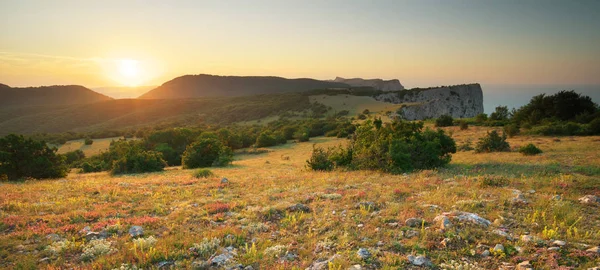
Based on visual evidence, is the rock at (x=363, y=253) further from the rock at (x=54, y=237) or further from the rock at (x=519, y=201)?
the rock at (x=54, y=237)

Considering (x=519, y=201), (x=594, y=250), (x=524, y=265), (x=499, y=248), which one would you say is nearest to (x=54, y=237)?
(x=499, y=248)

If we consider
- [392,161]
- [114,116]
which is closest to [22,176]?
[392,161]

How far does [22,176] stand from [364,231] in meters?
24.9

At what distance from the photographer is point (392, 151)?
16.5 m

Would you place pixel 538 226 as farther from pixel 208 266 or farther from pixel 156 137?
pixel 156 137

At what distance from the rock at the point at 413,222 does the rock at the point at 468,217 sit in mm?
746

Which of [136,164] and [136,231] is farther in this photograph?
[136,164]

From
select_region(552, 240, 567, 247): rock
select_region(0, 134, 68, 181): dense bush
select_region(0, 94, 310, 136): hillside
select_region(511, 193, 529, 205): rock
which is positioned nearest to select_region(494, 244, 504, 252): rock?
select_region(552, 240, 567, 247): rock

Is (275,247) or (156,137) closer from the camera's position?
(275,247)

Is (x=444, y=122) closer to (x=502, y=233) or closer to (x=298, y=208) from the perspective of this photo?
(x=298, y=208)

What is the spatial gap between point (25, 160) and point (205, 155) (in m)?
12.6

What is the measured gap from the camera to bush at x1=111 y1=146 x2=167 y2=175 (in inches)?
973

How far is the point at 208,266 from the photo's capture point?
5621mm

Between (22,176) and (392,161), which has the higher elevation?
(392,161)
